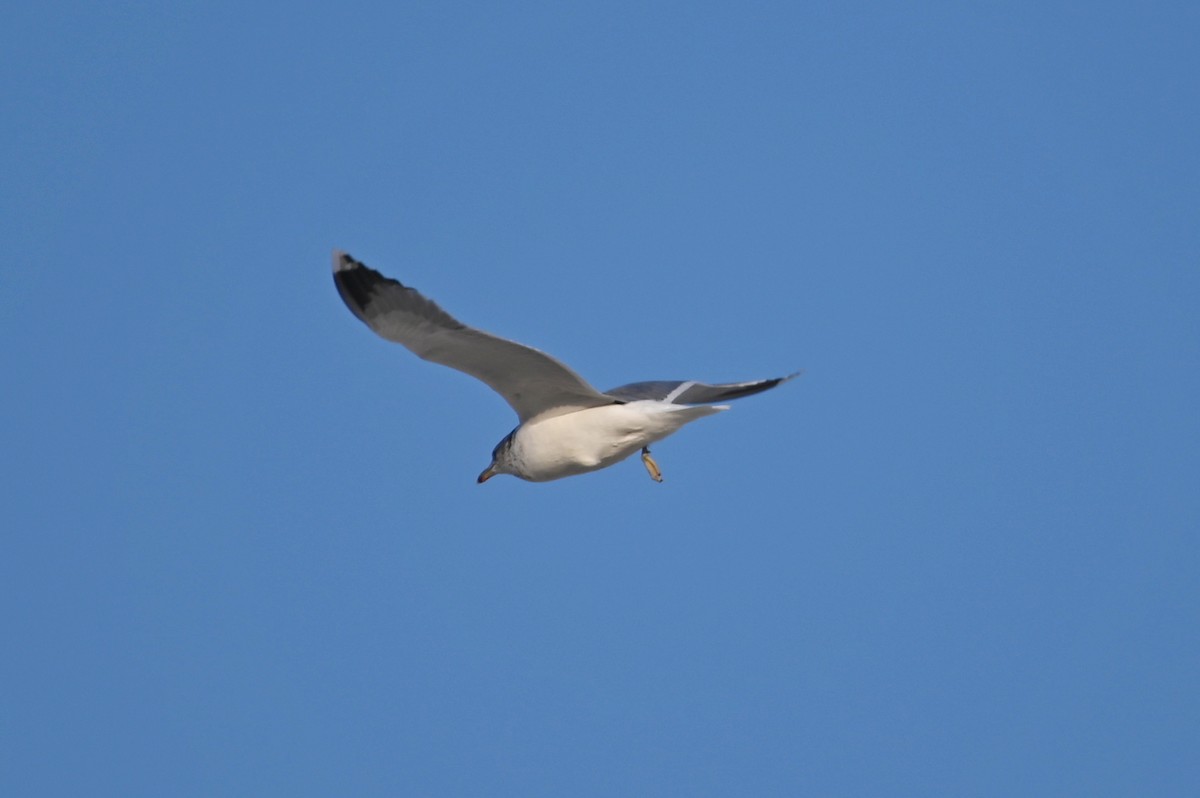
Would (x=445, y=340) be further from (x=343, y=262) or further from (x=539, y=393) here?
(x=539, y=393)

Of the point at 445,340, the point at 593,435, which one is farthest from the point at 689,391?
the point at 445,340

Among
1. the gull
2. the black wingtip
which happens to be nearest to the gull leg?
the gull

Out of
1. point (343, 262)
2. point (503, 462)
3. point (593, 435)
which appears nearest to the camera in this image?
point (343, 262)

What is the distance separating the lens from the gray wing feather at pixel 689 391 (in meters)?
11.4

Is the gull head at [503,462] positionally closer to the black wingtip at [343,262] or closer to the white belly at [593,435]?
the white belly at [593,435]

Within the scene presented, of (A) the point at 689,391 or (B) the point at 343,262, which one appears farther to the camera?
(A) the point at 689,391

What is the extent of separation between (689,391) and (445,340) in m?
2.33

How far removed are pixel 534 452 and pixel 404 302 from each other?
262 cm

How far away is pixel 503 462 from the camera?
1316cm

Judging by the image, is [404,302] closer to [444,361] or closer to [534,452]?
[444,361]

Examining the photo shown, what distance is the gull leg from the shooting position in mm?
12758

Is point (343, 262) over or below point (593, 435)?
over

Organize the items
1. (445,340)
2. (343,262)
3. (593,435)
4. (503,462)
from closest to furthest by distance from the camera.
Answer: (343,262)
(445,340)
(593,435)
(503,462)

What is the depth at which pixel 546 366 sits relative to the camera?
11.1 m
